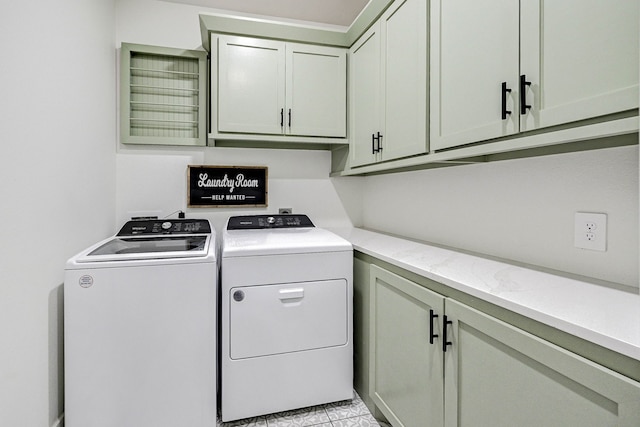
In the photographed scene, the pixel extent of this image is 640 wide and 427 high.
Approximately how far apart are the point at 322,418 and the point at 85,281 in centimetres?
134

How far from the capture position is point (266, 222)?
2420mm

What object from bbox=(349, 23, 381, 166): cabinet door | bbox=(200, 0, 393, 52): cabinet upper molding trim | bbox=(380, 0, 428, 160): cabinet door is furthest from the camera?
bbox=(200, 0, 393, 52): cabinet upper molding trim

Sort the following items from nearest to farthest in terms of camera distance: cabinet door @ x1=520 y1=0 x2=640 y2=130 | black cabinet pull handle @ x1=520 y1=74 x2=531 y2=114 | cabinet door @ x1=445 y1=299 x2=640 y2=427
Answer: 1. cabinet door @ x1=445 y1=299 x2=640 y2=427
2. cabinet door @ x1=520 y1=0 x2=640 y2=130
3. black cabinet pull handle @ x1=520 y1=74 x2=531 y2=114

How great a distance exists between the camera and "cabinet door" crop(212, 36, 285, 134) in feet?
7.20

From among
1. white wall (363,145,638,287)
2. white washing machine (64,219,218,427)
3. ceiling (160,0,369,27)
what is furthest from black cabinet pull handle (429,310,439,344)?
ceiling (160,0,369,27)

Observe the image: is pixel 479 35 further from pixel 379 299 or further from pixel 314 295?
pixel 314 295

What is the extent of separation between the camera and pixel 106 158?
219 centimetres

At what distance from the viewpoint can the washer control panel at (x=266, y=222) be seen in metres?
2.37

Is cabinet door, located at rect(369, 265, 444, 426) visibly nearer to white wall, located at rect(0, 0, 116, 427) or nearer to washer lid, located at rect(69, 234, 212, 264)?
washer lid, located at rect(69, 234, 212, 264)

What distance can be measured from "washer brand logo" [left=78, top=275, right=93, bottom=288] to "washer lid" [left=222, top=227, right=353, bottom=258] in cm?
56

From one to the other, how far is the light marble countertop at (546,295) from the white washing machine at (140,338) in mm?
948

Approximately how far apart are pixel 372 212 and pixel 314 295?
115 centimetres

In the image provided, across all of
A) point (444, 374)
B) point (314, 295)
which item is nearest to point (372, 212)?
point (314, 295)

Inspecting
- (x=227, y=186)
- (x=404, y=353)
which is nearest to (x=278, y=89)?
(x=227, y=186)
